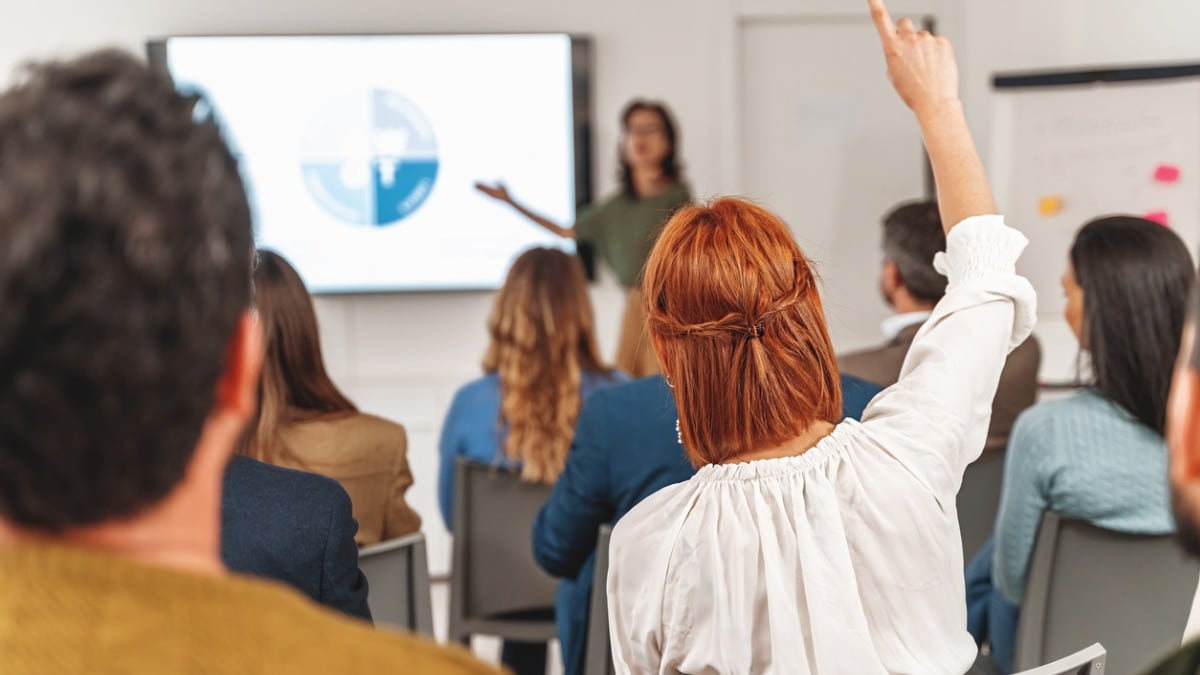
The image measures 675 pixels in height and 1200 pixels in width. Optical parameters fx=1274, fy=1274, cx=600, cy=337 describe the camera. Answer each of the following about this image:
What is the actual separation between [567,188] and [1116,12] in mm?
2177

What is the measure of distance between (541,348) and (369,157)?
2.10m

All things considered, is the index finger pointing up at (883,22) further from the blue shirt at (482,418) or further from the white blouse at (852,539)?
the blue shirt at (482,418)

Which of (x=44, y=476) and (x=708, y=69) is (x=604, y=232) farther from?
(x=44, y=476)

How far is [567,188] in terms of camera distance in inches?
195

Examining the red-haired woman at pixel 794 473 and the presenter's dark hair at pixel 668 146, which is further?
the presenter's dark hair at pixel 668 146

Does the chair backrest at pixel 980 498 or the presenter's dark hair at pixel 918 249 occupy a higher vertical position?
the presenter's dark hair at pixel 918 249

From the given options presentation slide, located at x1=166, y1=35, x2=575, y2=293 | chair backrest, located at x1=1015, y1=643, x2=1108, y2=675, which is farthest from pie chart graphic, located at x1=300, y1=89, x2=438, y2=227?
chair backrest, located at x1=1015, y1=643, x2=1108, y2=675

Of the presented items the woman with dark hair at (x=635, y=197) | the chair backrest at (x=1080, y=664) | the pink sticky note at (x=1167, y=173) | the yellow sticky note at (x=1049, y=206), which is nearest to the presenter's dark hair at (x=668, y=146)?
the woman with dark hair at (x=635, y=197)

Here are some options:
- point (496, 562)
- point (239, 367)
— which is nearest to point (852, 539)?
point (239, 367)

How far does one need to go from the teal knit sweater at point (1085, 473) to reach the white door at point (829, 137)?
2.63 m

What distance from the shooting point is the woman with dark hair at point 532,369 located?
301 centimetres

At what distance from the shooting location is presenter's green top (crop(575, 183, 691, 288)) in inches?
188

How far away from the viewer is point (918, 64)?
62.1 inches

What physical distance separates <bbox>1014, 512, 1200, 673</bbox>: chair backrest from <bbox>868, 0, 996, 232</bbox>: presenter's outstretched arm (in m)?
0.97
